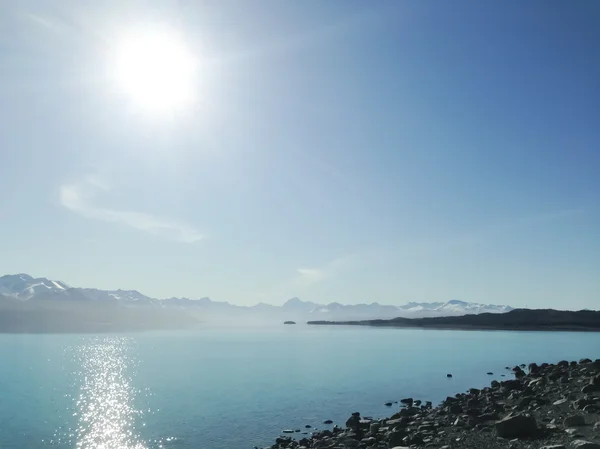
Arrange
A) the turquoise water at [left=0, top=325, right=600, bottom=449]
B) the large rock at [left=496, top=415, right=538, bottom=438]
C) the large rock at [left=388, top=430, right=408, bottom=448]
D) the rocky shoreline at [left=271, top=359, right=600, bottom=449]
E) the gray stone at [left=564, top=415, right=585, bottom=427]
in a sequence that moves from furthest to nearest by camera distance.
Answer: the turquoise water at [left=0, top=325, right=600, bottom=449], the large rock at [left=388, top=430, right=408, bottom=448], the gray stone at [left=564, top=415, right=585, bottom=427], the large rock at [left=496, top=415, right=538, bottom=438], the rocky shoreline at [left=271, top=359, right=600, bottom=449]

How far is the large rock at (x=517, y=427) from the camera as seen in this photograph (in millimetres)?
18859

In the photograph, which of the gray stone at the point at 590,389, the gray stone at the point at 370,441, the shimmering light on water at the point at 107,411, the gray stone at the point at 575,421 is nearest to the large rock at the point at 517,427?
the gray stone at the point at 575,421

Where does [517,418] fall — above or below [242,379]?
above

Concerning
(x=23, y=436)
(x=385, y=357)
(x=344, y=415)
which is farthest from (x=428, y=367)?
(x=23, y=436)

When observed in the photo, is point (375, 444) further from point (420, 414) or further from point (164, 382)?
point (164, 382)

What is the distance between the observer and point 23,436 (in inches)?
1134

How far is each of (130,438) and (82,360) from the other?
189 ft

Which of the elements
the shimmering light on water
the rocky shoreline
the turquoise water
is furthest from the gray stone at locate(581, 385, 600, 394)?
the shimmering light on water

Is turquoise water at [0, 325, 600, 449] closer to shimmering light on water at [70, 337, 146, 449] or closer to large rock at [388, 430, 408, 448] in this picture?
shimmering light on water at [70, 337, 146, 449]

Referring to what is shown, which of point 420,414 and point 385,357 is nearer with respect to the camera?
point 420,414

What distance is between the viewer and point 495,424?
21578mm

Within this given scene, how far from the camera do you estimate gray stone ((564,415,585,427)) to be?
1900 cm

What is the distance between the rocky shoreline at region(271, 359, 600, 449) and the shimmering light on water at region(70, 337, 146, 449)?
11151 millimetres

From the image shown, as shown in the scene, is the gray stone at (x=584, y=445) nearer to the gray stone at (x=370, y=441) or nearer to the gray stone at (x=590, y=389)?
the gray stone at (x=370, y=441)
